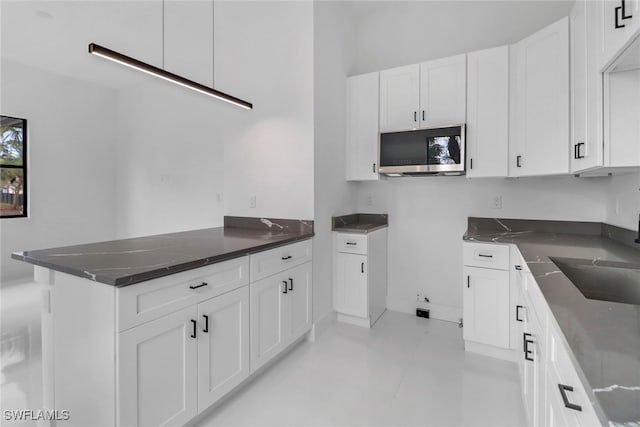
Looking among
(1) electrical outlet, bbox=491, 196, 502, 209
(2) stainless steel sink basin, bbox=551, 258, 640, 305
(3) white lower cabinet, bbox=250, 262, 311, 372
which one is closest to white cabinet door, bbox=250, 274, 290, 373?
(3) white lower cabinet, bbox=250, 262, 311, 372

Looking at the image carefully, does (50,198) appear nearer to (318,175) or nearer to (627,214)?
(318,175)

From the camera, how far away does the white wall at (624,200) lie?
1878 mm

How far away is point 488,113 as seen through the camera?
8.34 ft

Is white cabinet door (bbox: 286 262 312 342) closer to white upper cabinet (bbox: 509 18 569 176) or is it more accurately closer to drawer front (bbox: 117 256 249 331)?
drawer front (bbox: 117 256 249 331)

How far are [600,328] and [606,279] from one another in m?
0.94

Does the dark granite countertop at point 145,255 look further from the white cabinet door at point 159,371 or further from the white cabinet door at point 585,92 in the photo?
the white cabinet door at point 585,92

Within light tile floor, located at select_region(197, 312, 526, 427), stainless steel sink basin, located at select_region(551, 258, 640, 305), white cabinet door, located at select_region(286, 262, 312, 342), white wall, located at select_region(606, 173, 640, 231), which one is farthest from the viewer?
white cabinet door, located at select_region(286, 262, 312, 342)

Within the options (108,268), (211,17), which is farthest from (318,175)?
(211,17)

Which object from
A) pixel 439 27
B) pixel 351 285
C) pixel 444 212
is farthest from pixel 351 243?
pixel 439 27

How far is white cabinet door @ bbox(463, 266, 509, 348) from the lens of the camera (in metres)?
2.32

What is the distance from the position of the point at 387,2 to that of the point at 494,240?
2651mm

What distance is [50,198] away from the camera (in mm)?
4609

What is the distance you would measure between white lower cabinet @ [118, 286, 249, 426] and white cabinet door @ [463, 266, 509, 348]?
1.72 metres

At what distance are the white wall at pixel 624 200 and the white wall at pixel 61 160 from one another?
645 cm
